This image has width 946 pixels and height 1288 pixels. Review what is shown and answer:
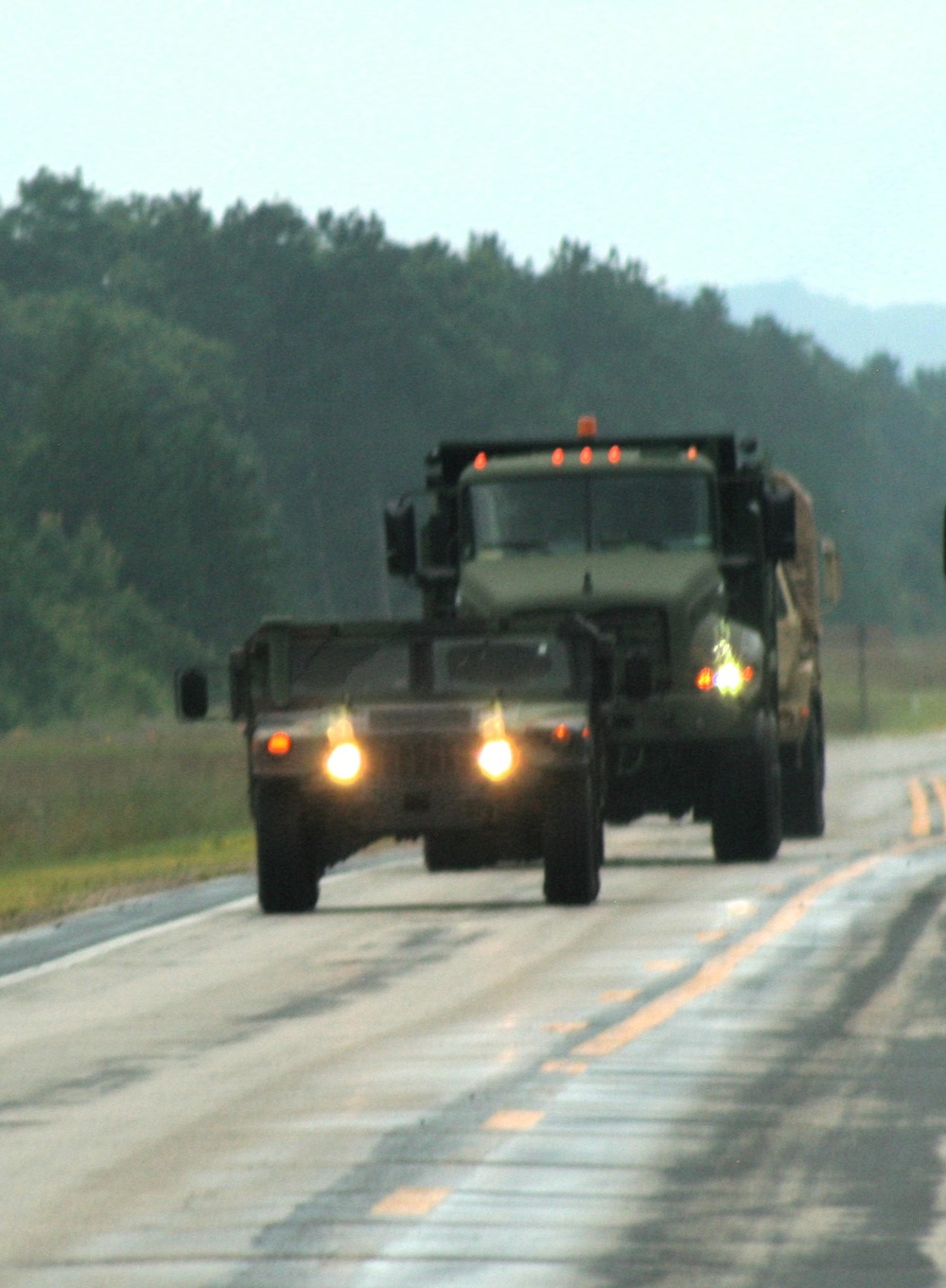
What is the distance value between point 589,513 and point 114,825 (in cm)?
1019

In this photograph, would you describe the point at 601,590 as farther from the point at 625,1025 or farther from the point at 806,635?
the point at 625,1025

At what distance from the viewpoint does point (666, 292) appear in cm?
18950

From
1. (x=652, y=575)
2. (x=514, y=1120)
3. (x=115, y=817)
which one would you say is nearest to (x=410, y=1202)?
(x=514, y=1120)

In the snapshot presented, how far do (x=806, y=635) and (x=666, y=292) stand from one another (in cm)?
16106

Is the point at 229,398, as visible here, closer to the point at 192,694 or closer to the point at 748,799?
the point at 748,799

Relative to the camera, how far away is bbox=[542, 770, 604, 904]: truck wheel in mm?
20172

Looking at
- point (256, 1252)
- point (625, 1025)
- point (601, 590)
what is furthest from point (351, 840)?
point (256, 1252)

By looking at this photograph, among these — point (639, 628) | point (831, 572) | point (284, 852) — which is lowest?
point (284, 852)

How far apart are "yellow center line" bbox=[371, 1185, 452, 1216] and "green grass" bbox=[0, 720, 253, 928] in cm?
1124

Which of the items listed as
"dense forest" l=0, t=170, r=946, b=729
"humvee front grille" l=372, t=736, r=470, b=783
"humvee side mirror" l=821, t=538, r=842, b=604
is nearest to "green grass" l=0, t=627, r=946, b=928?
"humvee front grille" l=372, t=736, r=470, b=783

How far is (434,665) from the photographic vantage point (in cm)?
2069

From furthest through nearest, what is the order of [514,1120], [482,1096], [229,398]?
[229,398] < [482,1096] < [514,1120]

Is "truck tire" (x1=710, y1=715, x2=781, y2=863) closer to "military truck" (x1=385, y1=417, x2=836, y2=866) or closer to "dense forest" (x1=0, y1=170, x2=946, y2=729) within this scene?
"military truck" (x1=385, y1=417, x2=836, y2=866)

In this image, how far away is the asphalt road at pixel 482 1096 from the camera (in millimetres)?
8695
